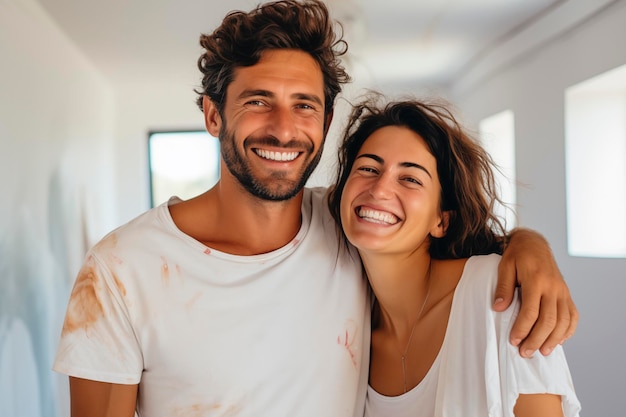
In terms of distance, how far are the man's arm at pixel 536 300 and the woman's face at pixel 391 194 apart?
0.24m

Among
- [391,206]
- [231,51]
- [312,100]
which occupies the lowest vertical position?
[391,206]

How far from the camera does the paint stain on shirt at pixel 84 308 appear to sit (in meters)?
1.45

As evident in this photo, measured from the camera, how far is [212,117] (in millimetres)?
1840

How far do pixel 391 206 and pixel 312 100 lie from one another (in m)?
0.41

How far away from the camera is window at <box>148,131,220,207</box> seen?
692 centimetres

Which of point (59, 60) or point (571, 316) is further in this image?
point (59, 60)

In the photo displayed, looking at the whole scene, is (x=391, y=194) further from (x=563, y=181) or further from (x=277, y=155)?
(x=563, y=181)

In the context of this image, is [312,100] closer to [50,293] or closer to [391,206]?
[391,206]

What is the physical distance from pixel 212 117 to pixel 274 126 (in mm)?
296

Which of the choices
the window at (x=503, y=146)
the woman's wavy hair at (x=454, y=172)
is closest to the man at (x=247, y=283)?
the woman's wavy hair at (x=454, y=172)

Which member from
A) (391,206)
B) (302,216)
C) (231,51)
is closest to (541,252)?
(391,206)

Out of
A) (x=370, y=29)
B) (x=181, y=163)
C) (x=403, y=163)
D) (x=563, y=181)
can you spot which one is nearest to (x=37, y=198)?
(x=370, y=29)

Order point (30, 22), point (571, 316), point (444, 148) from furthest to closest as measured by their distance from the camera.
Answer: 1. point (30, 22)
2. point (444, 148)
3. point (571, 316)

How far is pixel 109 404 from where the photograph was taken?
146cm
